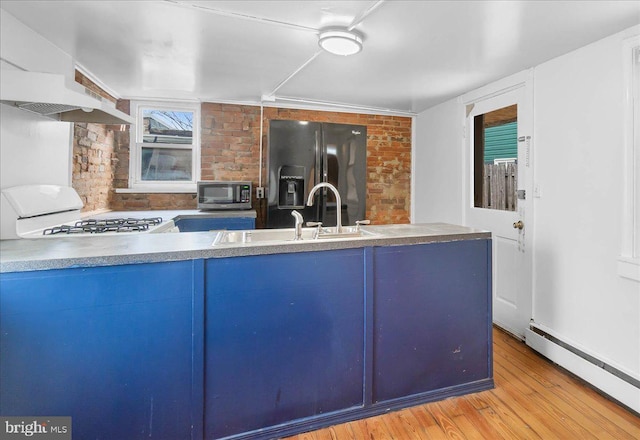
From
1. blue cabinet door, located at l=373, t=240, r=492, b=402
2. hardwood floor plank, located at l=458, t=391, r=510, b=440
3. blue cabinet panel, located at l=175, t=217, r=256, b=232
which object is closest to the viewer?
hardwood floor plank, located at l=458, t=391, r=510, b=440

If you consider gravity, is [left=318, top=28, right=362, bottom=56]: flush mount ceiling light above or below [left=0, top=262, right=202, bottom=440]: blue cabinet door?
above

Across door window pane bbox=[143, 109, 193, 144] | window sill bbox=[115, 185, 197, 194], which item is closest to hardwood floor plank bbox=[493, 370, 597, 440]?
window sill bbox=[115, 185, 197, 194]

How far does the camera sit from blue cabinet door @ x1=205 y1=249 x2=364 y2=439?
1530mm

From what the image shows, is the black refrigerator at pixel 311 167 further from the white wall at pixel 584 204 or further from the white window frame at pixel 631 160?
the white window frame at pixel 631 160

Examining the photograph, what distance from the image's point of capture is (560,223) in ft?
7.80

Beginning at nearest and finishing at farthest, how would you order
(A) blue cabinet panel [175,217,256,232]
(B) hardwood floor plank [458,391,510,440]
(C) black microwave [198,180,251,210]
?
(B) hardwood floor plank [458,391,510,440]
(A) blue cabinet panel [175,217,256,232]
(C) black microwave [198,180,251,210]

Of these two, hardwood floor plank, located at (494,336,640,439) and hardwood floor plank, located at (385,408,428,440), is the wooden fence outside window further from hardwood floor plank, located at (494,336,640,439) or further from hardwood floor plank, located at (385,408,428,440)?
hardwood floor plank, located at (385,408,428,440)

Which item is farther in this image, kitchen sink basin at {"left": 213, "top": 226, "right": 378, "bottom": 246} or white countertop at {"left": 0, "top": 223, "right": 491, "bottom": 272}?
kitchen sink basin at {"left": 213, "top": 226, "right": 378, "bottom": 246}

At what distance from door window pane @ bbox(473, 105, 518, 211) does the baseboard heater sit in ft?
3.38

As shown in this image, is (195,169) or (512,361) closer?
(512,361)

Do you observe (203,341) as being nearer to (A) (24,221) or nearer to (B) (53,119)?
(A) (24,221)

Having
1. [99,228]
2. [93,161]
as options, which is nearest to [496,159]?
[99,228]

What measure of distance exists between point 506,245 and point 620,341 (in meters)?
1.08

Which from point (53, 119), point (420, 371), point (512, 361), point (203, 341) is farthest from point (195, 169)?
point (512, 361)
